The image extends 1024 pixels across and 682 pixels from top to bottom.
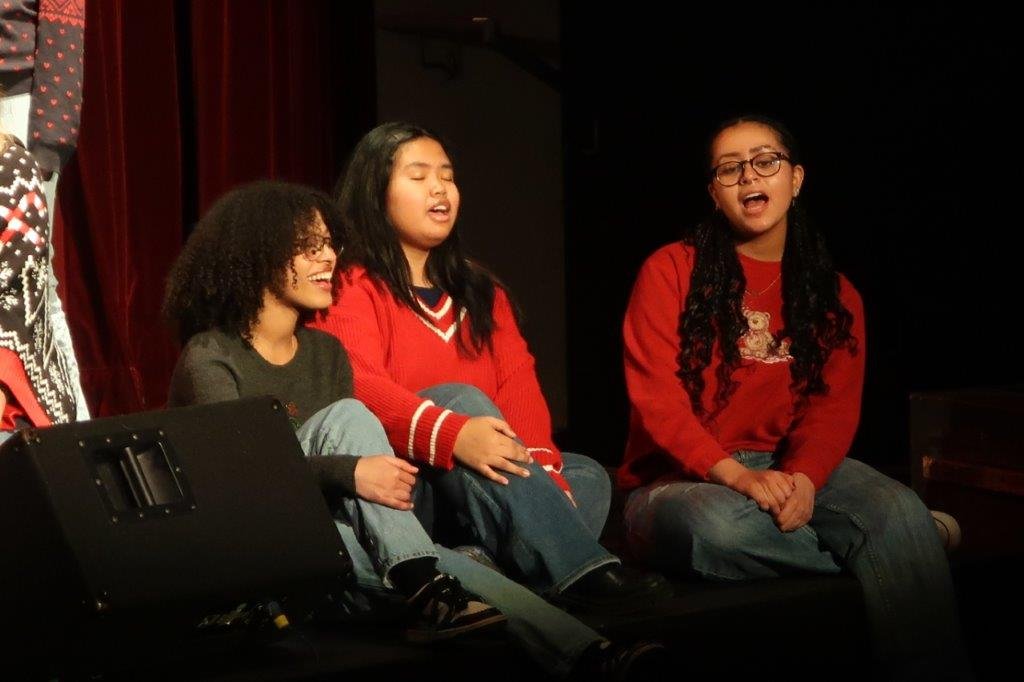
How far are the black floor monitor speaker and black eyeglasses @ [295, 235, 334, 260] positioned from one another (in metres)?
0.44

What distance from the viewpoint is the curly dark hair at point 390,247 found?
7.93ft

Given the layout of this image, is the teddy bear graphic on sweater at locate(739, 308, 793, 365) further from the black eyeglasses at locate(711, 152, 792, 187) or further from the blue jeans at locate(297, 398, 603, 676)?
the blue jeans at locate(297, 398, 603, 676)

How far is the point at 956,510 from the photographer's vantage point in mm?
2965

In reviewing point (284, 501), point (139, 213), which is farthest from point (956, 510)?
point (139, 213)

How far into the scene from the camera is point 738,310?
8.23 ft

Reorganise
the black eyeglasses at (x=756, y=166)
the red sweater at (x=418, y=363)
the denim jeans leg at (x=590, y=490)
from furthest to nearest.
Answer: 1. the black eyeglasses at (x=756, y=166)
2. the denim jeans leg at (x=590, y=490)
3. the red sweater at (x=418, y=363)

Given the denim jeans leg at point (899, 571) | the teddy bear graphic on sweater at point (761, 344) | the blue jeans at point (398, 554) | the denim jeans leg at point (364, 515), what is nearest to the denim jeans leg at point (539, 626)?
the blue jeans at point (398, 554)

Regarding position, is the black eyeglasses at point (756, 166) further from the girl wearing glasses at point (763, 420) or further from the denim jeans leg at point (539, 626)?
the denim jeans leg at point (539, 626)

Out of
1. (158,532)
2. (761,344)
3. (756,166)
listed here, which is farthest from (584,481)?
(158,532)

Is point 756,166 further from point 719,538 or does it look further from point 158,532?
point 158,532

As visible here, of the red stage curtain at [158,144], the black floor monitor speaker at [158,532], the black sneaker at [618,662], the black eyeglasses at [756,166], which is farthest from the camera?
the red stage curtain at [158,144]

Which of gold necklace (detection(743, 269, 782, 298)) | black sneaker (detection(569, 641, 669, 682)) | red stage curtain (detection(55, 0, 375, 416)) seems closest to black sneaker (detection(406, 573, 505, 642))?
black sneaker (detection(569, 641, 669, 682))

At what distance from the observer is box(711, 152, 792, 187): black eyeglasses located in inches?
99.0

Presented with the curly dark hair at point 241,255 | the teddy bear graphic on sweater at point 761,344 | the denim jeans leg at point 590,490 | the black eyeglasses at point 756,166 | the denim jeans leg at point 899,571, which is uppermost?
the black eyeglasses at point 756,166
